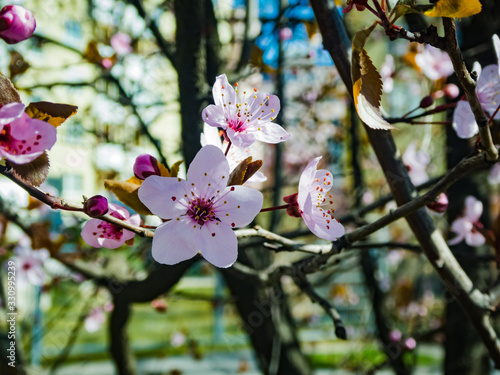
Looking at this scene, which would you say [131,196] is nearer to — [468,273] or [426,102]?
[426,102]

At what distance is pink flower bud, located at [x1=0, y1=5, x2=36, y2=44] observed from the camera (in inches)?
23.7

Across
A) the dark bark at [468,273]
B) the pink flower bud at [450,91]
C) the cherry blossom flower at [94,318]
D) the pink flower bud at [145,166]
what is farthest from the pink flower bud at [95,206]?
the cherry blossom flower at [94,318]

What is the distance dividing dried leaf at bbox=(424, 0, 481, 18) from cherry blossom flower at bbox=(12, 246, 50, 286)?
109 inches

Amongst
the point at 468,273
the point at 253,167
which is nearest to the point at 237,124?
the point at 253,167

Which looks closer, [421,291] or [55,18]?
[55,18]

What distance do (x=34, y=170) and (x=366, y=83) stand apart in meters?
0.47

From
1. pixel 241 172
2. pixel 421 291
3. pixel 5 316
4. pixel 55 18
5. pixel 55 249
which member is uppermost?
pixel 55 18

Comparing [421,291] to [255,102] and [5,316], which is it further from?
[255,102]

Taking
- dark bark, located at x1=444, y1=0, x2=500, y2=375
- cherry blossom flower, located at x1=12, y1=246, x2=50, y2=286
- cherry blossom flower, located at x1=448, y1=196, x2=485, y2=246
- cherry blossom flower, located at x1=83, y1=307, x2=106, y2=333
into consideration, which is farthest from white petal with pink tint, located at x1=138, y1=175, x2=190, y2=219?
cherry blossom flower, located at x1=83, y1=307, x2=106, y2=333

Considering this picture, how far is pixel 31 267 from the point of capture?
296cm

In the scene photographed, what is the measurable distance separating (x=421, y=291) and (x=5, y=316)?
6124 millimetres

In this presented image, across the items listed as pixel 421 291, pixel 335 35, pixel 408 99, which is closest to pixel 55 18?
pixel 335 35

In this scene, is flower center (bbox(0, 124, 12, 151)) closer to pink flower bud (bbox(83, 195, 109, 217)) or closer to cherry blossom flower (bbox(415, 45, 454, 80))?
pink flower bud (bbox(83, 195, 109, 217))

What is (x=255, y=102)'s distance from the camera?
86 centimetres
